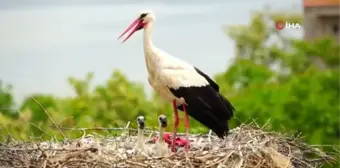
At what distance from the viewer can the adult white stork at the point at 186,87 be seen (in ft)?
8.25

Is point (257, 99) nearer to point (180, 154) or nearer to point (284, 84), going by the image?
point (284, 84)

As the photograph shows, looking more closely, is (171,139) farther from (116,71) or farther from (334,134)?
(334,134)

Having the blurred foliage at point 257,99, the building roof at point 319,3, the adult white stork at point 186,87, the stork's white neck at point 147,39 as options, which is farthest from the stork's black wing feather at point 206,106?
the building roof at point 319,3

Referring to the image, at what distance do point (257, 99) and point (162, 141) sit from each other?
150 cm

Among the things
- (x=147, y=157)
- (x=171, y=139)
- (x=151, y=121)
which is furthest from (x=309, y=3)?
(x=147, y=157)

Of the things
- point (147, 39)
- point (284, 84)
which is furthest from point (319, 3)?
point (147, 39)

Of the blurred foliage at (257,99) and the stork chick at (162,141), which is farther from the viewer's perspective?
the blurred foliage at (257,99)

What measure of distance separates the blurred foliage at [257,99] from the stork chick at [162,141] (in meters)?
1.20

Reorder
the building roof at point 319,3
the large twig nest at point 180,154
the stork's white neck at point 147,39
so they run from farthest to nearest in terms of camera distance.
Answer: the building roof at point 319,3
the stork's white neck at point 147,39
the large twig nest at point 180,154

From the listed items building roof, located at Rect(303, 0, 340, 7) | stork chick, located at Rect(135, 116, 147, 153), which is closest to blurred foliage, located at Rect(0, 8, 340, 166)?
building roof, located at Rect(303, 0, 340, 7)

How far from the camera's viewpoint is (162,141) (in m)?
2.57

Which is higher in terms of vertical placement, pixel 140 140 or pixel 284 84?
pixel 284 84

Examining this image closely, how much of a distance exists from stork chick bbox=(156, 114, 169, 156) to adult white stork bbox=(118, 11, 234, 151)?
0.24 ft

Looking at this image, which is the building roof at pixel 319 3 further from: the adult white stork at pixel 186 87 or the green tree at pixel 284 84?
the adult white stork at pixel 186 87
